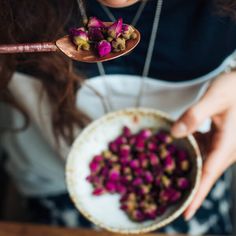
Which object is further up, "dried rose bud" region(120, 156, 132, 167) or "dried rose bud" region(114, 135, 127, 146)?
"dried rose bud" region(114, 135, 127, 146)

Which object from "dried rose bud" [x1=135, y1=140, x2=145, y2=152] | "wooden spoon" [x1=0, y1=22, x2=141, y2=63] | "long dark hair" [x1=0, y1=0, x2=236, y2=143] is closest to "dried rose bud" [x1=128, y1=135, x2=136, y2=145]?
"dried rose bud" [x1=135, y1=140, x2=145, y2=152]

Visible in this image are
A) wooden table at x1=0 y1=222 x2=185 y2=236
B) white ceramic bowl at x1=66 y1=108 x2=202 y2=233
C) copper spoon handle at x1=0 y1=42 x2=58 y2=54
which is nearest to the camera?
copper spoon handle at x1=0 y1=42 x2=58 y2=54

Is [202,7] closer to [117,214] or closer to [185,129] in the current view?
[185,129]

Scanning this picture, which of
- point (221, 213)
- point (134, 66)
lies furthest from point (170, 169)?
point (221, 213)

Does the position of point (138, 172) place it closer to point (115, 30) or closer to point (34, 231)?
point (34, 231)

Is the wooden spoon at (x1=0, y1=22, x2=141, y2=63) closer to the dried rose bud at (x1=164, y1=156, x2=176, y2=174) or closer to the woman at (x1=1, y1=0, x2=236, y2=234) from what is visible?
Result: the woman at (x1=1, y1=0, x2=236, y2=234)

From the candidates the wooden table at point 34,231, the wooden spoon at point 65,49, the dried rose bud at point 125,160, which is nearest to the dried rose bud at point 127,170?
the dried rose bud at point 125,160

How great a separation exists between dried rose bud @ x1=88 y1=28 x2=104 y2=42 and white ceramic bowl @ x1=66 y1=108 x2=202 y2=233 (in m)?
0.22

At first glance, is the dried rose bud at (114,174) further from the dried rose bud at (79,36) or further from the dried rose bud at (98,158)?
the dried rose bud at (79,36)

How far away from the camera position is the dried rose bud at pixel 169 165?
0.51 meters

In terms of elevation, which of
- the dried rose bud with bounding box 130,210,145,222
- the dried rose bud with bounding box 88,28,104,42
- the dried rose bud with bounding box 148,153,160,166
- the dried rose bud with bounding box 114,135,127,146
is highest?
the dried rose bud with bounding box 88,28,104,42

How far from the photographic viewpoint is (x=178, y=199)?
482 mm

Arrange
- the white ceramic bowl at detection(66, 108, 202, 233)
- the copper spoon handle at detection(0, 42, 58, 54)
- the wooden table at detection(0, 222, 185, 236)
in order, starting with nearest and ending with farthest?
the copper spoon handle at detection(0, 42, 58, 54), the white ceramic bowl at detection(66, 108, 202, 233), the wooden table at detection(0, 222, 185, 236)

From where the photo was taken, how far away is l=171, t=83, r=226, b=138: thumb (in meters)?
0.47
